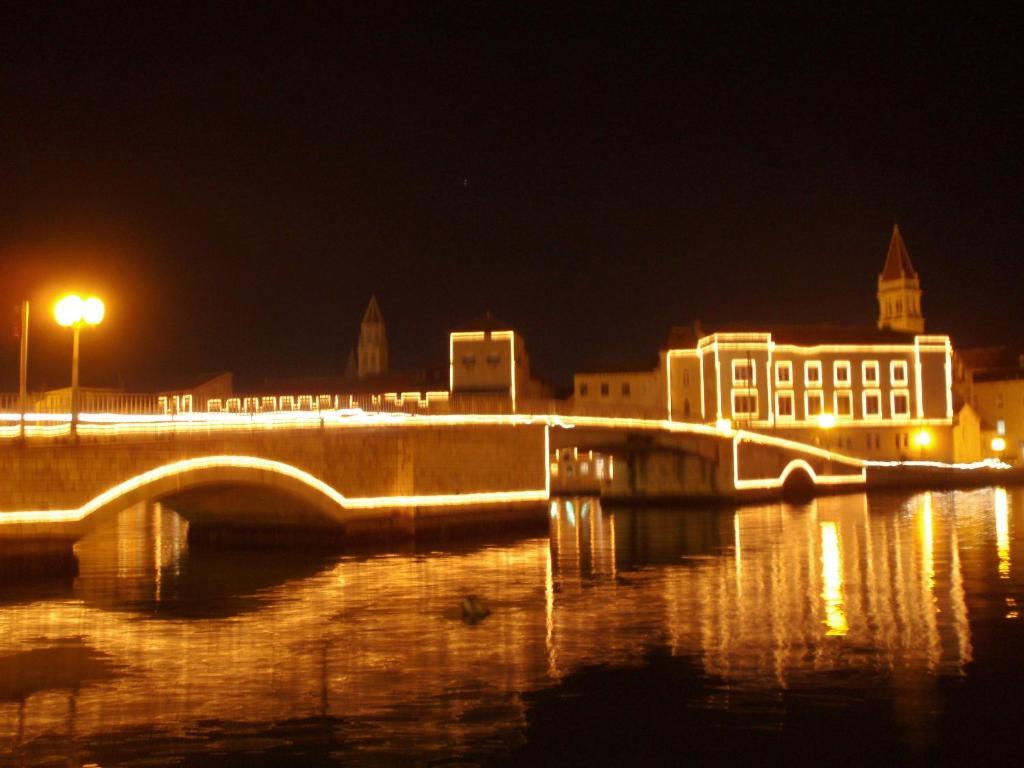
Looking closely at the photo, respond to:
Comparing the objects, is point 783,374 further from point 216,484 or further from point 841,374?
point 216,484

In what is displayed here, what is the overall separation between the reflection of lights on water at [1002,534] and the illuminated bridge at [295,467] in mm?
16088

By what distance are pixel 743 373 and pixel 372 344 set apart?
5488cm

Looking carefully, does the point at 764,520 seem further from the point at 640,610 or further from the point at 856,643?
the point at 856,643

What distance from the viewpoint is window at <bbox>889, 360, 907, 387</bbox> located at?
270 ft

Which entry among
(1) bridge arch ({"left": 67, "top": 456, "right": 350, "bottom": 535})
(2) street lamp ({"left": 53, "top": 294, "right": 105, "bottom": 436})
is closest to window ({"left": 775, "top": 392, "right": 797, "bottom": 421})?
(1) bridge arch ({"left": 67, "top": 456, "right": 350, "bottom": 535})

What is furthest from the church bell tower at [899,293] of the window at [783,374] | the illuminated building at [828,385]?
the window at [783,374]

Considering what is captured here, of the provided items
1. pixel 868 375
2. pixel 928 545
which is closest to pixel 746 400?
pixel 868 375

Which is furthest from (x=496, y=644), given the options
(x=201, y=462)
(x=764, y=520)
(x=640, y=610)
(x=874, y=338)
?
(x=874, y=338)

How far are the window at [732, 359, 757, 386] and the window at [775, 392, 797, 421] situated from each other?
2.64m

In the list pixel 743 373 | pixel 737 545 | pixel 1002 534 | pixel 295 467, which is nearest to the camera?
pixel 295 467

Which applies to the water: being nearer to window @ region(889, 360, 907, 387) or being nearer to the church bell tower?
window @ region(889, 360, 907, 387)

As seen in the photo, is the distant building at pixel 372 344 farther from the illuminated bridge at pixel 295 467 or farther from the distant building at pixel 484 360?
the illuminated bridge at pixel 295 467

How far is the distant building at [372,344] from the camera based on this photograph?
405 feet

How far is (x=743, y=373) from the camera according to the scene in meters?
78.4
